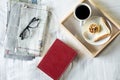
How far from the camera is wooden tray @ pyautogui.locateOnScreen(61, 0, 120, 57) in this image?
75 cm

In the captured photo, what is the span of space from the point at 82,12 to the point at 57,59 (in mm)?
132

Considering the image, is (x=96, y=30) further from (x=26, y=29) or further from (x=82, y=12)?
→ (x=26, y=29)

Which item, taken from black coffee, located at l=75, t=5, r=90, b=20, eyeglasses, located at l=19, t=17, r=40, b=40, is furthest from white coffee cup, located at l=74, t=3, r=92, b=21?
eyeglasses, located at l=19, t=17, r=40, b=40

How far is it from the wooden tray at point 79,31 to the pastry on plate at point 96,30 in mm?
12

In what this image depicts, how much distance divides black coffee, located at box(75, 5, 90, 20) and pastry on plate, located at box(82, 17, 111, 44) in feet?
0.08

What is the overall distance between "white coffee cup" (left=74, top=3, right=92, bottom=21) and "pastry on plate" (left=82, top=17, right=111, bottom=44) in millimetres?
23

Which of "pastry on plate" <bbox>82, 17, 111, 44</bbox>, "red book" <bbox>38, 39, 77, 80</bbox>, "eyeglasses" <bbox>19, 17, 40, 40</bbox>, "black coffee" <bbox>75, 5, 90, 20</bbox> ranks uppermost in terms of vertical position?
"black coffee" <bbox>75, 5, 90, 20</bbox>

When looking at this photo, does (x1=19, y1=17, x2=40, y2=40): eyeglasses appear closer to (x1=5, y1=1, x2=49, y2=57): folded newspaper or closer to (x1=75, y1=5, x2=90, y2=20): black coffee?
(x1=5, y1=1, x2=49, y2=57): folded newspaper

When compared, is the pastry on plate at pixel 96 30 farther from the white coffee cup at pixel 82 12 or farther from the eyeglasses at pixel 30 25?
the eyeglasses at pixel 30 25

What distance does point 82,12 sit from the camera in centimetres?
75

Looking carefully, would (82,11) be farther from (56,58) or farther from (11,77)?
(11,77)

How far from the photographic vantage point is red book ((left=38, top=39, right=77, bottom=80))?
2.50ft

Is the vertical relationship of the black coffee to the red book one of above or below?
above

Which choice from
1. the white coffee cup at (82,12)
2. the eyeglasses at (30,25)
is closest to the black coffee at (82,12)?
the white coffee cup at (82,12)
